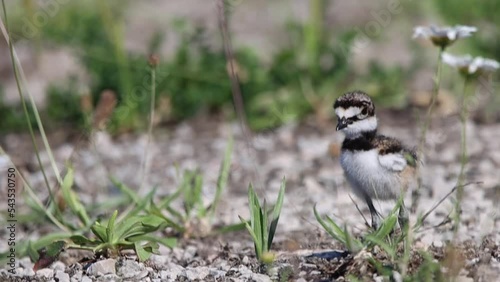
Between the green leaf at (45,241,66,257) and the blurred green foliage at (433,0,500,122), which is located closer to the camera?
the green leaf at (45,241,66,257)

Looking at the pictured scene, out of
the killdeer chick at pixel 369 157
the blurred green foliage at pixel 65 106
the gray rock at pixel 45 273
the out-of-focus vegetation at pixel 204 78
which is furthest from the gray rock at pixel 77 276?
the blurred green foliage at pixel 65 106

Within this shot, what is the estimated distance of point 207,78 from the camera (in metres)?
6.55

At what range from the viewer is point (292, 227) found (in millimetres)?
4559

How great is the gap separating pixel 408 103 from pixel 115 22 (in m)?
2.16

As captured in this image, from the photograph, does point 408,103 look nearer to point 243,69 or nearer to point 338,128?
point 243,69

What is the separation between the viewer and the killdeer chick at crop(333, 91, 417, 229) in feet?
11.7

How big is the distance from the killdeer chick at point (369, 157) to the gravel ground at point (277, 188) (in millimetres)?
236

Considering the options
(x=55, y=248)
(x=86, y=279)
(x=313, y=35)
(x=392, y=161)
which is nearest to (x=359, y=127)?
(x=392, y=161)

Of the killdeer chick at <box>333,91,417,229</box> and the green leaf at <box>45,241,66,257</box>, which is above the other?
the killdeer chick at <box>333,91,417,229</box>

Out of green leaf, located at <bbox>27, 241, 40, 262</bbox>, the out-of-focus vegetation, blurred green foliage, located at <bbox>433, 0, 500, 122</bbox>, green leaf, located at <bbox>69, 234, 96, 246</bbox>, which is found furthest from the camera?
blurred green foliage, located at <bbox>433, 0, 500, 122</bbox>

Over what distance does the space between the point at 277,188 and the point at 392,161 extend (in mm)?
1830

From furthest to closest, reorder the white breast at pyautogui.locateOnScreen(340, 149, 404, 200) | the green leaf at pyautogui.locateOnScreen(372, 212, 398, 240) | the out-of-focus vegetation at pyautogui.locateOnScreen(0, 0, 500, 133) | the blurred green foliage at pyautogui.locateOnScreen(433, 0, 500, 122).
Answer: the blurred green foliage at pyautogui.locateOnScreen(433, 0, 500, 122) < the out-of-focus vegetation at pyautogui.locateOnScreen(0, 0, 500, 133) < the white breast at pyautogui.locateOnScreen(340, 149, 404, 200) < the green leaf at pyautogui.locateOnScreen(372, 212, 398, 240)

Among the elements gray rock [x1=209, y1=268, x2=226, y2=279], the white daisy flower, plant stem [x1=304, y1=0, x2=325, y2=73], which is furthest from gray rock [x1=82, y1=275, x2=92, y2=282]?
plant stem [x1=304, y1=0, x2=325, y2=73]

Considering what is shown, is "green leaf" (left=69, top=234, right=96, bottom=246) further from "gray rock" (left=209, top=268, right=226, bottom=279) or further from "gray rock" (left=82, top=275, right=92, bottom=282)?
"gray rock" (left=209, top=268, right=226, bottom=279)
